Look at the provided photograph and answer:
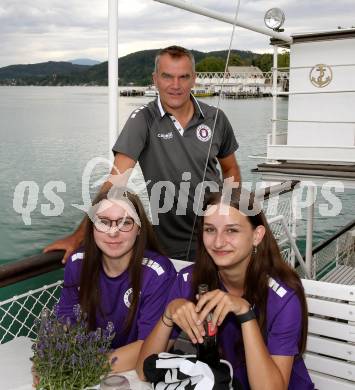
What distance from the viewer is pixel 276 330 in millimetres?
1845

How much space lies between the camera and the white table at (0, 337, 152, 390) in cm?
182

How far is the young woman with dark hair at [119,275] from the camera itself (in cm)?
215

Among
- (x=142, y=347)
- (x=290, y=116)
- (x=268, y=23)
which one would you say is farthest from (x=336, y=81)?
(x=142, y=347)

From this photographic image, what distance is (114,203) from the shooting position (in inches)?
85.2

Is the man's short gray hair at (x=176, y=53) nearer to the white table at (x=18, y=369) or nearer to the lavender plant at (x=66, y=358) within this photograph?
the white table at (x=18, y=369)

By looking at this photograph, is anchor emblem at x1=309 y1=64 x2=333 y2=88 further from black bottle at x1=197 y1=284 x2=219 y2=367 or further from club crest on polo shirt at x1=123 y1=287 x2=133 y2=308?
black bottle at x1=197 y1=284 x2=219 y2=367

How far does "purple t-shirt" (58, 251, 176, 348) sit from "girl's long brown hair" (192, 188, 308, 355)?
7.3 inches

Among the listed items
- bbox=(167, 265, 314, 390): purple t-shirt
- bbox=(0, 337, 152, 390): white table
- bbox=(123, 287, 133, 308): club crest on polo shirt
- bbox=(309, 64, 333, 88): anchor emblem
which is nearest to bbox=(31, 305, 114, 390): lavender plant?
bbox=(0, 337, 152, 390): white table

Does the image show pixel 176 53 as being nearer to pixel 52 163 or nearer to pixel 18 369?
pixel 18 369

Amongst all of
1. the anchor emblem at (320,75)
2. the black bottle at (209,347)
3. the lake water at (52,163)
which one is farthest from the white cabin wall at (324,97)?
the black bottle at (209,347)

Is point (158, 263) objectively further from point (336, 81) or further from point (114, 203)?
point (336, 81)

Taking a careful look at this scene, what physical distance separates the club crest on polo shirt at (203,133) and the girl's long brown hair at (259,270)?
867 millimetres

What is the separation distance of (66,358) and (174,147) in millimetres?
1538

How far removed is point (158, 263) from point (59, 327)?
71cm
